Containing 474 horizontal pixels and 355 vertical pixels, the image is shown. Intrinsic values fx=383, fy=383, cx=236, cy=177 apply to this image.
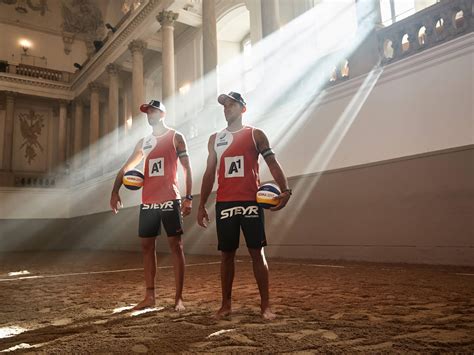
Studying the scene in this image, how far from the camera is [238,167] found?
300 cm

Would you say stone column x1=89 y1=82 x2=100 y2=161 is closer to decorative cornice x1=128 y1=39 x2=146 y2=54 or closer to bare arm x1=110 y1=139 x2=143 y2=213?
decorative cornice x1=128 y1=39 x2=146 y2=54

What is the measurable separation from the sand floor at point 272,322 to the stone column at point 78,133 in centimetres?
1867

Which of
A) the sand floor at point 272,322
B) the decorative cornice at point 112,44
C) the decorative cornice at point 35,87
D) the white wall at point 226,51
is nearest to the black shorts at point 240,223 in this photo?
the sand floor at point 272,322

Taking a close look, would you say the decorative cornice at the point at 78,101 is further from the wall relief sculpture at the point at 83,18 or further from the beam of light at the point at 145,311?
the beam of light at the point at 145,311

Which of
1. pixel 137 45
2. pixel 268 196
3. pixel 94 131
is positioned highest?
pixel 137 45

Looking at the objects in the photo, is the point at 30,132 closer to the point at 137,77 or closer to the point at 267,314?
the point at 137,77

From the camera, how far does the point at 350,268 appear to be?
18.6ft

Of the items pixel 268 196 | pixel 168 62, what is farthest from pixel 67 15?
pixel 268 196

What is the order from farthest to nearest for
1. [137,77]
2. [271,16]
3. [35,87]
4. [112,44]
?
[35,87] < [112,44] < [137,77] < [271,16]

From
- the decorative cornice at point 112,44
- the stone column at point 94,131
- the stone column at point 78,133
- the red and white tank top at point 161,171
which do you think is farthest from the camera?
the stone column at point 78,133

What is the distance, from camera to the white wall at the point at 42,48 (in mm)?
23328

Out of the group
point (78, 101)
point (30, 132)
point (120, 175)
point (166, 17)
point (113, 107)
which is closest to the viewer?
point (120, 175)

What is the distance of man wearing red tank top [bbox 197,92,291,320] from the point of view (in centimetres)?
290

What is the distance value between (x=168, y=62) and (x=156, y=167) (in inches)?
441
